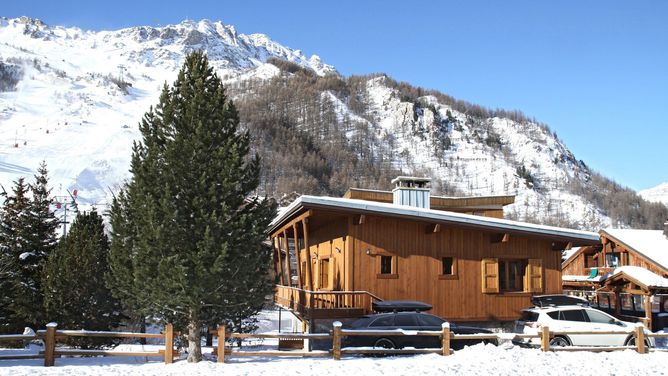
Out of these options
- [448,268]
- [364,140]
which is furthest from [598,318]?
[364,140]

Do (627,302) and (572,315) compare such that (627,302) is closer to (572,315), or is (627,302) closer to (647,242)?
(647,242)

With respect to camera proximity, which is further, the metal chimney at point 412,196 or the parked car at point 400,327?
the metal chimney at point 412,196

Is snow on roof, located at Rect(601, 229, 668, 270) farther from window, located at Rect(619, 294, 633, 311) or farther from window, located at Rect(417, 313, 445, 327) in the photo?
window, located at Rect(417, 313, 445, 327)

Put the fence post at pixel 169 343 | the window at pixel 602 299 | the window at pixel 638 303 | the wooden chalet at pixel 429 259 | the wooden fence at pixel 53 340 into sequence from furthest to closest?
1. the window at pixel 602 299
2. the window at pixel 638 303
3. the wooden chalet at pixel 429 259
4. the fence post at pixel 169 343
5. the wooden fence at pixel 53 340

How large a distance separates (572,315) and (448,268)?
→ 4.78 m

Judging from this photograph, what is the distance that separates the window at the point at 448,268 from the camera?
20.9 meters

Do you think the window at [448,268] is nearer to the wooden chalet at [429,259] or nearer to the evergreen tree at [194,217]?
the wooden chalet at [429,259]

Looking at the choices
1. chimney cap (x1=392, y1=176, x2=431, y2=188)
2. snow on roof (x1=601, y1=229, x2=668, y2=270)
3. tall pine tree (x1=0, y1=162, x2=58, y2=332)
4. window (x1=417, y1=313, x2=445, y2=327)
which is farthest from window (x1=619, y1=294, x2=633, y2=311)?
tall pine tree (x1=0, y1=162, x2=58, y2=332)

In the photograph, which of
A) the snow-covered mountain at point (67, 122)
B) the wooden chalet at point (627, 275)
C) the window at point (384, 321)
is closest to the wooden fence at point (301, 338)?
the window at point (384, 321)

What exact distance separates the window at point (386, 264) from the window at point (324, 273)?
159 inches

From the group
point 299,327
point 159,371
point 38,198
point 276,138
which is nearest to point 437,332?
point 159,371

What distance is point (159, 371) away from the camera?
1269cm

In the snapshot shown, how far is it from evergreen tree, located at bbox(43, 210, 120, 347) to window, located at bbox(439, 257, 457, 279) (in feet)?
37.8

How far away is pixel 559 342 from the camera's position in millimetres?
16859
